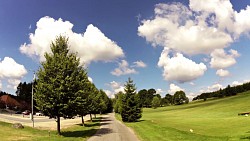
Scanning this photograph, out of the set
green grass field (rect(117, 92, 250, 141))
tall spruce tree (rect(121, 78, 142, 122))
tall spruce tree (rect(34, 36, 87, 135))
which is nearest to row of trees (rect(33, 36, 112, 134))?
tall spruce tree (rect(34, 36, 87, 135))

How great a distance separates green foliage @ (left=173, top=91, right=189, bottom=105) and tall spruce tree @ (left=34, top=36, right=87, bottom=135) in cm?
16420

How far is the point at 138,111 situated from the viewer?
191 feet

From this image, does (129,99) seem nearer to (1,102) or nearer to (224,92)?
(1,102)

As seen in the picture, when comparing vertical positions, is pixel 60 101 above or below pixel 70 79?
below

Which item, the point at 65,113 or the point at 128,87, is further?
the point at 128,87

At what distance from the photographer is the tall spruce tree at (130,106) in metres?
57.4

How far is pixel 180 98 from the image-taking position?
621ft

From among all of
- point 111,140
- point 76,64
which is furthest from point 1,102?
point 111,140

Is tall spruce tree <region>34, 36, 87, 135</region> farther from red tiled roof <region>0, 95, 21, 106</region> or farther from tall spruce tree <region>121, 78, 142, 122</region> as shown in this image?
red tiled roof <region>0, 95, 21, 106</region>

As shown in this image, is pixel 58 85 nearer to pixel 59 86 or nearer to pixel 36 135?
pixel 59 86

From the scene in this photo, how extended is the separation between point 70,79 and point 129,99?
92.9 ft

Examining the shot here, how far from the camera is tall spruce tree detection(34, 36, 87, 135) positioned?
29719mm

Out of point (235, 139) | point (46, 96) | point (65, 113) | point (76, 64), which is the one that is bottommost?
point (235, 139)

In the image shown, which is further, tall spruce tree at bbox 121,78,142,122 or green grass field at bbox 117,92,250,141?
tall spruce tree at bbox 121,78,142,122
